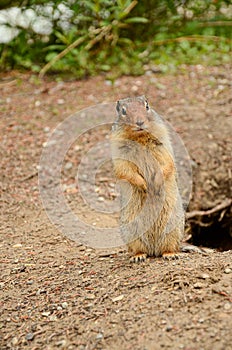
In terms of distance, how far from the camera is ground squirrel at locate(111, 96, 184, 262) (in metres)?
4.45

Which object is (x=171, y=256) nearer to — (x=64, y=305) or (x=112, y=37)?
(x=64, y=305)

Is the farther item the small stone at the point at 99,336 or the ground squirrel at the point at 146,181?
the ground squirrel at the point at 146,181

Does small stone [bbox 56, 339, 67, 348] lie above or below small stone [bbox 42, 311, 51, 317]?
above

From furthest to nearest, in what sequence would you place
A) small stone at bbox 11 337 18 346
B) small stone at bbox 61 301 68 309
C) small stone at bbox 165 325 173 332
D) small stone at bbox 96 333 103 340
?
1. small stone at bbox 61 301 68 309
2. small stone at bbox 11 337 18 346
3. small stone at bbox 96 333 103 340
4. small stone at bbox 165 325 173 332

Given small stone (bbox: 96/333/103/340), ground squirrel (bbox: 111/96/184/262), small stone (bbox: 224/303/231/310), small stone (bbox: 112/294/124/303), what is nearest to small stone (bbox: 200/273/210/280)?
small stone (bbox: 224/303/231/310)

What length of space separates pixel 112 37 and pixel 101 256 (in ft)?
14.2

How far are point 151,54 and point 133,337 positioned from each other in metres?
5.96

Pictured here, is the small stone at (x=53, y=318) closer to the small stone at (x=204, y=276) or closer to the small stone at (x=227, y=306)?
the small stone at (x=204, y=276)

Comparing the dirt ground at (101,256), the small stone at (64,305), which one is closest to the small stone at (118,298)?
the dirt ground at (101,256)

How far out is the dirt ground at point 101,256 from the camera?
3.53 meters

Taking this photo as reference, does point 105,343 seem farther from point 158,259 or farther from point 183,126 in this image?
point 183,126

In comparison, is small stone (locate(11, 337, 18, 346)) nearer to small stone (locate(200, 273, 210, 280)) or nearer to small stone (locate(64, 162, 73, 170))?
small stone (locate(200, 273, 210, 280))

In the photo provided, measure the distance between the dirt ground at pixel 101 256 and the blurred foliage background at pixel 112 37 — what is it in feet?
0.89

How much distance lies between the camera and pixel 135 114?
4.36 metres
